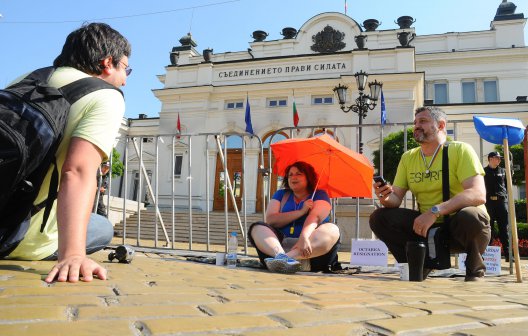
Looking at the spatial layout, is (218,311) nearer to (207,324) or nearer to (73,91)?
(207,324)

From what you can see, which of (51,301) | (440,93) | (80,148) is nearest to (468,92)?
(440,93)

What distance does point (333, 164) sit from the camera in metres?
4.64

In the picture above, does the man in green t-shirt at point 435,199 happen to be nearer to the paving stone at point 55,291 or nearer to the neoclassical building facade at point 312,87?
the paving stone at point 55,291

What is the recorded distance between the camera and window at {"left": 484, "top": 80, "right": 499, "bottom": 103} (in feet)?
84.3

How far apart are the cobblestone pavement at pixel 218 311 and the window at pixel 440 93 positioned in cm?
2703

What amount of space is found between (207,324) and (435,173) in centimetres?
313

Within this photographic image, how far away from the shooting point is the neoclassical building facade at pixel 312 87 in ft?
65.5

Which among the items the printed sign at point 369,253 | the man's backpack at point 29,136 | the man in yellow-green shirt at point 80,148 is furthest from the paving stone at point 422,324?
the printed sign at point 369,253

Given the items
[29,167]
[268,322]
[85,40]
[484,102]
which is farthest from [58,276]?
[484,102]

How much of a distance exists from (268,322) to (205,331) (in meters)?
0.23

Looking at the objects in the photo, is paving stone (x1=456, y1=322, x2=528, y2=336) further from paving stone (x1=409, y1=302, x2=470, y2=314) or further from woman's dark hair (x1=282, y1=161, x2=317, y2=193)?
woman's dark hair (x1=282, y1=161, x2=317, y2=193)

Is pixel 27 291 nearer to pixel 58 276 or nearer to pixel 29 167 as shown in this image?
pixel 58 276

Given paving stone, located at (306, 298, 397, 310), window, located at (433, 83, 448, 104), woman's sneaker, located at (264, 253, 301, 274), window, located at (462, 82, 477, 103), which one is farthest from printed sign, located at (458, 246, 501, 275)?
window, located at (462, 82, 477, 103)

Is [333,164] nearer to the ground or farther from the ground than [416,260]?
farther from the ground
